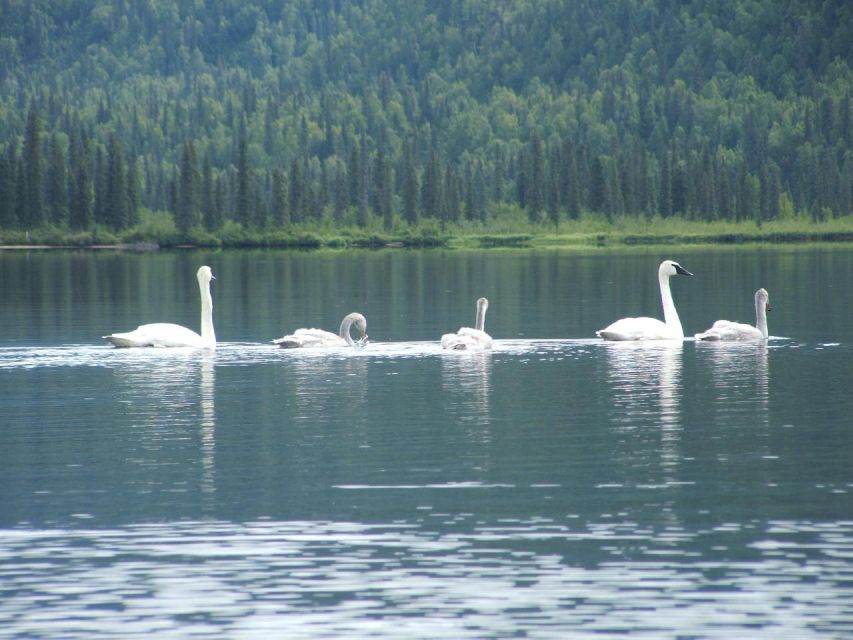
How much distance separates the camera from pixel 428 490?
68.7 ft

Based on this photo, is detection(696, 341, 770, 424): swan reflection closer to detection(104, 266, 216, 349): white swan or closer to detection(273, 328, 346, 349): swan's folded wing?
detection(273, 328, 346, 349): swan's folded wing

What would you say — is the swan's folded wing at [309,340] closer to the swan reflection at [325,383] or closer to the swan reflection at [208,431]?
the swan reflection at [325,383]

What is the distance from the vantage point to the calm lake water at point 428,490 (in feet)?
50.5

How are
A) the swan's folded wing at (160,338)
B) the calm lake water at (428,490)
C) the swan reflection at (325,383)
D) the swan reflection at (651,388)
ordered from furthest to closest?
the swan's folded wing at (160,338)
the swan reflection at (325,383)
the swan reflection at (651,388)
the calm lake water at (428,490)

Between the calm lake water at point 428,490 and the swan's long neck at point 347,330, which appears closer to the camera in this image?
the calm lake water at point 428,490

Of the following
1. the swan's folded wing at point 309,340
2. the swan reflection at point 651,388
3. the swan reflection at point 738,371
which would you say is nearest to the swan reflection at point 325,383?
the swan's folded wing at point 309,340

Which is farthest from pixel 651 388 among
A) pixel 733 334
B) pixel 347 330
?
pixel 347 330

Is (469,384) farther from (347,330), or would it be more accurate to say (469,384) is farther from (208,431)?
(347,330)

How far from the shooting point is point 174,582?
647 inches

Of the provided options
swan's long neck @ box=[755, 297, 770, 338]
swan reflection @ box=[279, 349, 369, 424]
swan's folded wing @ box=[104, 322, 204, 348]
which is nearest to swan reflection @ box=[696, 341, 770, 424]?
swan's long neck @ box=[755, 297, 770, 338]

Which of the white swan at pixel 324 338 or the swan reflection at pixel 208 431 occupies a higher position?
the white swan at pixel 324 338

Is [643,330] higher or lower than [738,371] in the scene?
higher

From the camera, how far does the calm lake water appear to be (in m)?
15.4

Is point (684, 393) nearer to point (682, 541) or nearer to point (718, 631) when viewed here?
point (682, 541)
